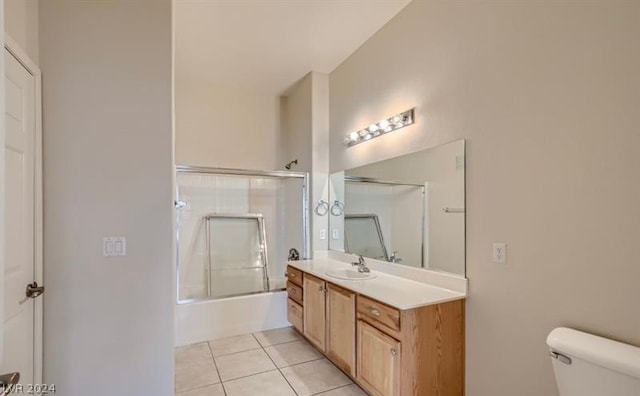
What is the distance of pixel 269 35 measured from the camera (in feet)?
9.24

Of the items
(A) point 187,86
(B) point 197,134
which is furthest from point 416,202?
(A) point 187,86

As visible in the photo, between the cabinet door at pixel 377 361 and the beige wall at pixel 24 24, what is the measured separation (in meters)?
2.42

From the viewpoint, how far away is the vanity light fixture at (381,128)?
241 centimetres

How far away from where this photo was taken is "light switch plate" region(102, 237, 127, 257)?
179 centimetres

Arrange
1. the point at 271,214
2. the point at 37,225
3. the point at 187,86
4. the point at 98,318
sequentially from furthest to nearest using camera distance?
the point at 271,214
the point at 187,86
the point at 98,318
the point at 37,225

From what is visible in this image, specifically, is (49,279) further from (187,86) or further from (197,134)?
(187,86)

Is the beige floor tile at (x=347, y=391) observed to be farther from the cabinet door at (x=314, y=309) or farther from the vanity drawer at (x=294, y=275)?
the vanity drawer at (x=294, y=275)

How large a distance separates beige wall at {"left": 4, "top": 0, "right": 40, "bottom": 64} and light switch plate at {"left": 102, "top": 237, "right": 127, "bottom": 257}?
1.02 meters

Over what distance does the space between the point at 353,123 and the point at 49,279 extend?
2.59 meters

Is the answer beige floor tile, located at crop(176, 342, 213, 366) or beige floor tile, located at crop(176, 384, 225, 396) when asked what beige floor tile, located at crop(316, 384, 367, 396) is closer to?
beige floor tile, located at crop(176, 384, 225, 396)

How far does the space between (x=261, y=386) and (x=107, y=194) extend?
168 cm

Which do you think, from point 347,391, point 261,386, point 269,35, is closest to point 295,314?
point 261,386

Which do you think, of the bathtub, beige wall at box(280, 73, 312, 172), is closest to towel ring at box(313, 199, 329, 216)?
beige wall at box(280, 73, 312, 172)

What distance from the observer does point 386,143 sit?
8.83 feet
